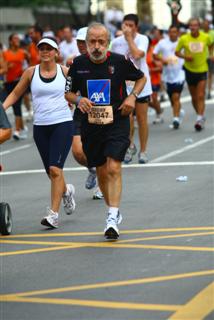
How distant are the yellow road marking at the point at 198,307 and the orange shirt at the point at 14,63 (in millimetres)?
14791

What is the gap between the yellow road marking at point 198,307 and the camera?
6871mm

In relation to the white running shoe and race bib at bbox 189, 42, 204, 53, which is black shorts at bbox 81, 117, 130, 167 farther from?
race bib at bbox 189, 42, 204, 53

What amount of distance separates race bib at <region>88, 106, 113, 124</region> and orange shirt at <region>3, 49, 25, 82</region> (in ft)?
39.3

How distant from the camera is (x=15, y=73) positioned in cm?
→ 2206

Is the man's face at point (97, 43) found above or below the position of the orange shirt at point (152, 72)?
above

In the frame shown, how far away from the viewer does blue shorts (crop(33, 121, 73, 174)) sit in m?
11.0

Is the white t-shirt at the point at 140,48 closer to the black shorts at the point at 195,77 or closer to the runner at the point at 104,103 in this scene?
the black shorts at the point at 195,77

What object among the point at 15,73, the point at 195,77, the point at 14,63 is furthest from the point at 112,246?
the point at 14,63

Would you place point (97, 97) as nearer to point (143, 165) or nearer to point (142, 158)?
point (143, 165)

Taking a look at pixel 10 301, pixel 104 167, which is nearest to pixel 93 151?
pixel 104 167

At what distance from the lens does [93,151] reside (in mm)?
10289

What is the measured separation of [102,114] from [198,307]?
3.35 m

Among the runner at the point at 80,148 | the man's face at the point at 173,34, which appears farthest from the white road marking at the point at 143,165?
the man's face at the point at 173,34

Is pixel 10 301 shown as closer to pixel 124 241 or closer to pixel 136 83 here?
pixel 124 241
